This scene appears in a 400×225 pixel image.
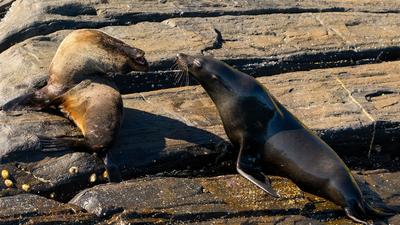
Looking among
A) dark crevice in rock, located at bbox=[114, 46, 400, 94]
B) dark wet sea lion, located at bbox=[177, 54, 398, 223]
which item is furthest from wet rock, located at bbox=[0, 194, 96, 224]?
dark crevice in rock, located at bbox=[114, 46, 400, 94]

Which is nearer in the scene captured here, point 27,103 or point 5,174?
point 5,174

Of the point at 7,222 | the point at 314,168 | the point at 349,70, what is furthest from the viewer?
the point at 349,70

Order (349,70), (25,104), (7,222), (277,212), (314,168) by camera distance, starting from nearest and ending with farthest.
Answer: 1. (7,222)
2. (277,212)
3. (314,168)
4. (25,104)
5. (349,70)

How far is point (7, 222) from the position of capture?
18.7ft

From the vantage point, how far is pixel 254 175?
21.6 feet

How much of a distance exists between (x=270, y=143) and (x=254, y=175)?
421 mm

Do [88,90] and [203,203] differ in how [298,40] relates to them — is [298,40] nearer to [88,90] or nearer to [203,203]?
[88,90]

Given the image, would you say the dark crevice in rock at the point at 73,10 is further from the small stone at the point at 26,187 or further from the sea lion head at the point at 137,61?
the small stone at the point at 26,187

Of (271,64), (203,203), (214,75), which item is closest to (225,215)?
(203,203)

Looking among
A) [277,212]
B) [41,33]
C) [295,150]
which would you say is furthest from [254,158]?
[41,33]

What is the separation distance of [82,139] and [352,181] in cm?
214

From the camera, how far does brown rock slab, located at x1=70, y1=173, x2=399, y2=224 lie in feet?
19.6

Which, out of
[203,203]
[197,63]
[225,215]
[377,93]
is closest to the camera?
[225,215]

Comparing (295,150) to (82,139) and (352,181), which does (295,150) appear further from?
(82,139)
